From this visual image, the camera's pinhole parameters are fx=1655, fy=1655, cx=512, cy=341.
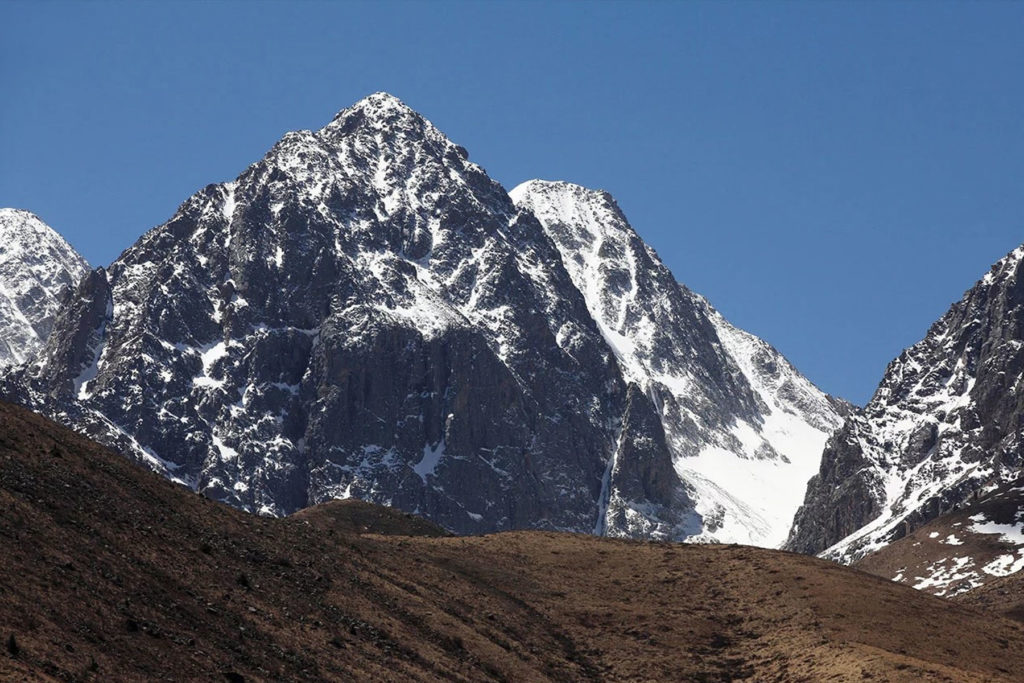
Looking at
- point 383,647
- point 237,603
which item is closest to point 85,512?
point 237,603

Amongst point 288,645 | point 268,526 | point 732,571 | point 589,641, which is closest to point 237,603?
point 288,645

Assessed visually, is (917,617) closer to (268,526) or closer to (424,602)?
(424,602)

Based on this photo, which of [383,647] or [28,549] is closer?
[28,549]

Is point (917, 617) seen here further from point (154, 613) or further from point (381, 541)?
point (154, 613)

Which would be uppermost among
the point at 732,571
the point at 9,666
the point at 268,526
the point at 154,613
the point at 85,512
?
the point at 732,571

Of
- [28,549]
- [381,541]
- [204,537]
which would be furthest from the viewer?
[381,541]

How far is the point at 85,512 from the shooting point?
249 feet

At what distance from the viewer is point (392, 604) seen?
8562 cm

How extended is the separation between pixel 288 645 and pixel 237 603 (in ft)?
13.4

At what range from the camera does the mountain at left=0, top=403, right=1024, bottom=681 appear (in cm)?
6544

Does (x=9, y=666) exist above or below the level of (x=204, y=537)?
below

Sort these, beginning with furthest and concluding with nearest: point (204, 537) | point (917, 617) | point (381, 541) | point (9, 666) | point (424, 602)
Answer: point (381, 541)
point (917, 617)
point (424, 602)
point (204, 537)
point (9, 666)

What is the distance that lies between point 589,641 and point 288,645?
26.2 m

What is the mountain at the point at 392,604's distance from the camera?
215 feet
